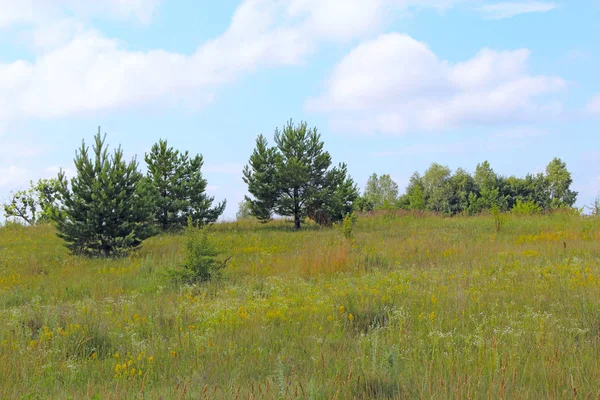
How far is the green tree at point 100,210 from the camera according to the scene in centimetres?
1551

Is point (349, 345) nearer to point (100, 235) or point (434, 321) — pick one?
point (434, 321)

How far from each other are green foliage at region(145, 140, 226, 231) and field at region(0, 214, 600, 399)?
11682 millimetres

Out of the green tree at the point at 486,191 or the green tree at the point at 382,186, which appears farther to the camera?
the green tree at the point at 382,186

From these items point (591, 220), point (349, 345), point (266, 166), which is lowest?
point (349, 345)

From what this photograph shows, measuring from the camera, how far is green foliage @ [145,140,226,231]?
938 inches

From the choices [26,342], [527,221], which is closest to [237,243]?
[26,342]

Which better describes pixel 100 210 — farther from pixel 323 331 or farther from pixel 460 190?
pixel 460 190

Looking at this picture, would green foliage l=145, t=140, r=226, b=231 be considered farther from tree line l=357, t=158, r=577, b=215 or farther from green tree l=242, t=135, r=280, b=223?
tree line l=357, t=158, r=577, b=215

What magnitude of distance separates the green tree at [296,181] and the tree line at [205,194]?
6 centimetres

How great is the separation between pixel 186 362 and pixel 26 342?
2.22m

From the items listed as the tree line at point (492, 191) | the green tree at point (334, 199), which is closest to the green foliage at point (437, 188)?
the tree line at point (492, 191)

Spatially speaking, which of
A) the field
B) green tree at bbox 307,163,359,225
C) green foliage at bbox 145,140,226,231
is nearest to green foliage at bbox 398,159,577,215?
green tree at bbox 307,163,359,225

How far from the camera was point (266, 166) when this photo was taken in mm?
25703

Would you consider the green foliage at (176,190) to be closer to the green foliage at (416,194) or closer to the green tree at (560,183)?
the green foliage at (416,194)
